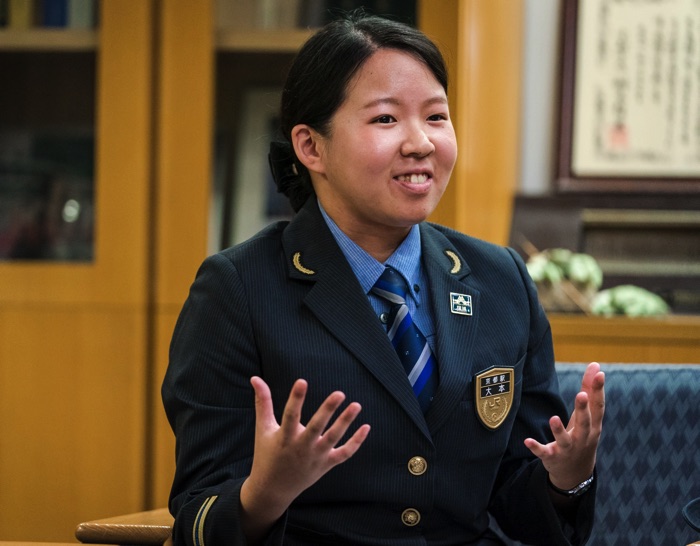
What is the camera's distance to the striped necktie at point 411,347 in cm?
150

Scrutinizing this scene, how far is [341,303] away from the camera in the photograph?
1501 mm

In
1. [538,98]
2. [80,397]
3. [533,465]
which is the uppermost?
[538,98]

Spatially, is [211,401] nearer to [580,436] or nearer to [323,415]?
[323,415]

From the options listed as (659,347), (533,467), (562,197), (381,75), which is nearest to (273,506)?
(533,467)

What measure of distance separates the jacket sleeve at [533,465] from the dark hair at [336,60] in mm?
385

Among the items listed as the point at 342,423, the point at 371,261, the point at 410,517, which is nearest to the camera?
the point at 342,423

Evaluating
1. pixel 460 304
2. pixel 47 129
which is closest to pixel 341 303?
pixel 460 304

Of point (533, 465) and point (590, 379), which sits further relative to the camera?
point (533, 465)

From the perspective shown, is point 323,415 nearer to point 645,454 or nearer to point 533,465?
point 533,465

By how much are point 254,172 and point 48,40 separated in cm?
62

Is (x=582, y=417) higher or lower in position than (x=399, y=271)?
lower

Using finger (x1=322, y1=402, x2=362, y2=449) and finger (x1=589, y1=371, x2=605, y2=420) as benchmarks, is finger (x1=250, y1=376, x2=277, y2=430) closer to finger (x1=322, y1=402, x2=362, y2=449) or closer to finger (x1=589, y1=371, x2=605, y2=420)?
finger (x1=322, y1=402, x2=362, y2=449)

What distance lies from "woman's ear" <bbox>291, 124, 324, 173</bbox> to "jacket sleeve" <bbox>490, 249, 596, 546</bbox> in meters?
0.36

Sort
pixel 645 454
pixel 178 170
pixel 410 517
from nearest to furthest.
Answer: pixel 410 517 < pixel 645 454 < pixel 178 170
